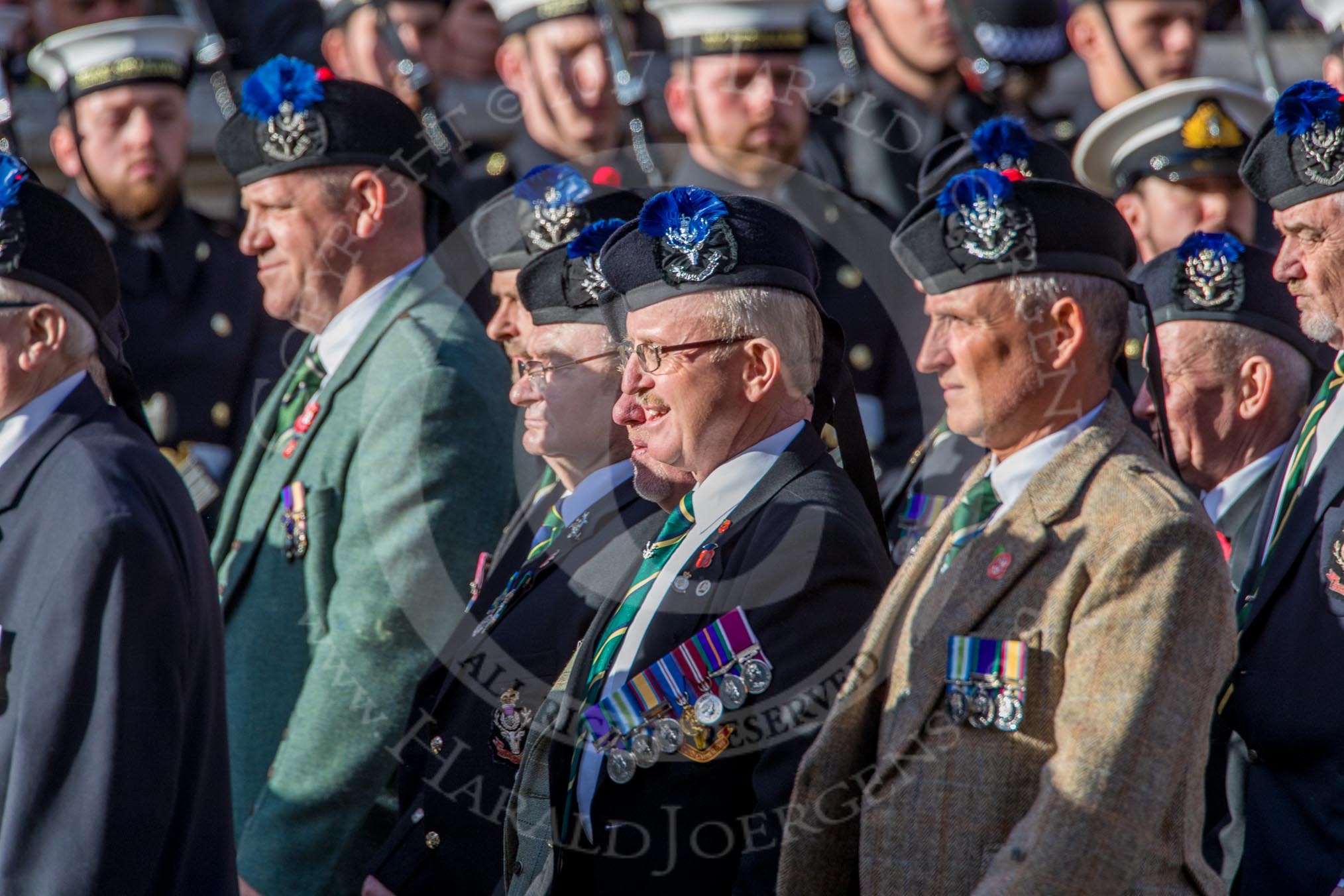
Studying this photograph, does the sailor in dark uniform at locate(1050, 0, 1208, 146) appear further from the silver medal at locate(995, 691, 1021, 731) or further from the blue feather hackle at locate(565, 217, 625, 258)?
the silver medal at locate(995, 691, 1021, 731)

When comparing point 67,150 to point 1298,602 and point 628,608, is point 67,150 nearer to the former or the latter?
point 628,608

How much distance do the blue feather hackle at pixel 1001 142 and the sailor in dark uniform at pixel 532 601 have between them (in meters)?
1.01

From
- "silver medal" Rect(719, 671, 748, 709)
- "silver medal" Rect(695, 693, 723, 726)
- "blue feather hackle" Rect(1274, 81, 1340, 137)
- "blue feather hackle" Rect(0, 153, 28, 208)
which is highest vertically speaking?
"blue feather hackle" Rect(0, 153, 28, 208)

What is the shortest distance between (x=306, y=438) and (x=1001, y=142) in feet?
5.85

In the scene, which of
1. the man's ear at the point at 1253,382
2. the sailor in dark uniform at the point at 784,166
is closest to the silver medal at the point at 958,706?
the man's ear at the point at 1253,382

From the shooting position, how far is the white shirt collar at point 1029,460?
3012 millimetres

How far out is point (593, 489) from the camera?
3.80 m

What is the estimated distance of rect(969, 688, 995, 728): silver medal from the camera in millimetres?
2807

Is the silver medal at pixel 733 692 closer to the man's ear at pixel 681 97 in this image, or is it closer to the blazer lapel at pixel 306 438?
the blazer lapel at pixel 306 438

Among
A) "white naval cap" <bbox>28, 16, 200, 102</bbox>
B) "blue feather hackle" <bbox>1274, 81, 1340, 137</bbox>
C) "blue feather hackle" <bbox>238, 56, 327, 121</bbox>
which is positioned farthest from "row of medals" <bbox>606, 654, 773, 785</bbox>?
"white naval cap" <bbox>28, 16, 200, 102</bbox>

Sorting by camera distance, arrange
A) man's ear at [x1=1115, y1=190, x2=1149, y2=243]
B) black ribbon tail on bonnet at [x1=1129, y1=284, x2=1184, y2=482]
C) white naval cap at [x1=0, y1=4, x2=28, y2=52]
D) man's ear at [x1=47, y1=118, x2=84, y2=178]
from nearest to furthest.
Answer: black ribbon tail on bonnet at [x1=1129, y1=284, x2=1184, y2=482], man's ear at [x1=1115, y1=190, x2=1149, y2=243], man's ear at [x1=47, y1=118, x2=84, y2=178], white naval cap at [x1=0, y1=4, x2=28, y2=52]

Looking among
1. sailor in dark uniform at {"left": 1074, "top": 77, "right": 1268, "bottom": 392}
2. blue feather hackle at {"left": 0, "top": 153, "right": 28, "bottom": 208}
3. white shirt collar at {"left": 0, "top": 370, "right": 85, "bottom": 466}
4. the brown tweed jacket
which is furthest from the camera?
sailor in dark uniform at {"left": 1074, "top": 77, "right": 1268, "bottom": 392}

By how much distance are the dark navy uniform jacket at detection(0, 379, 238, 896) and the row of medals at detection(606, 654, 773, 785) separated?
32.4 inches

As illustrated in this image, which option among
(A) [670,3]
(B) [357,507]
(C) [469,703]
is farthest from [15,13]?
(C) [469,703]
